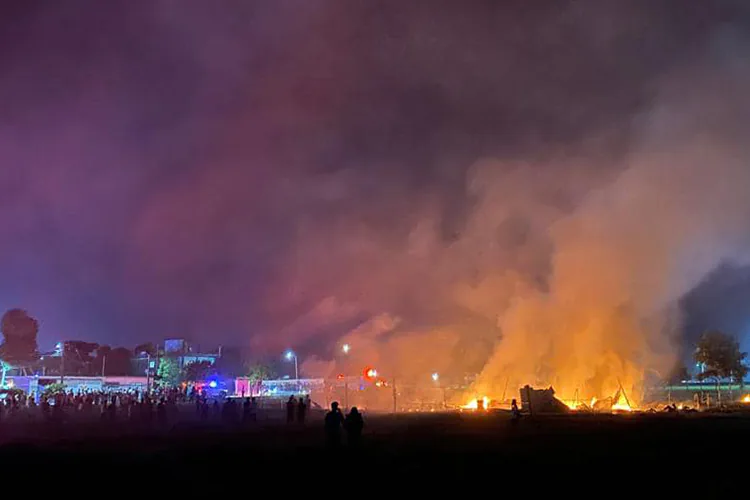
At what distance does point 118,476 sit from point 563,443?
669 inches

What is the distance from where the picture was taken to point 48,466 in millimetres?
17938

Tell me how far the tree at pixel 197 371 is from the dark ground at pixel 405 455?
98.6 metres

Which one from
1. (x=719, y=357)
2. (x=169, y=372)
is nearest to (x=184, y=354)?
(x=169, y=372)

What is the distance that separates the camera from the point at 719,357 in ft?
306

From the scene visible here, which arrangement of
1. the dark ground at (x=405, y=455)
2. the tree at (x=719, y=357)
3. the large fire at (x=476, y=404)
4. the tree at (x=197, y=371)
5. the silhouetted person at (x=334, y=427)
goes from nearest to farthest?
the dark ground at (x=405, y=455) < the silhouetted person at (x=334, y=427) < the large fire at (x=476, y=404) < the tree at (x=719, y=357) < the tree at (x=197, y=371)

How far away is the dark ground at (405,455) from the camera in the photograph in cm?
1569

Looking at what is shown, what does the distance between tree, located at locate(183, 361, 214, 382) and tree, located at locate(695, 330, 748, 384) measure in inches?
3673

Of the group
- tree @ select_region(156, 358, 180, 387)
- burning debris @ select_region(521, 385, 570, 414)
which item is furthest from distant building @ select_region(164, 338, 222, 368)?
burning debris @ select_region(521, 385, 570, 414)

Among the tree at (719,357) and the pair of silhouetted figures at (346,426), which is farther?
the tree at (719,357)

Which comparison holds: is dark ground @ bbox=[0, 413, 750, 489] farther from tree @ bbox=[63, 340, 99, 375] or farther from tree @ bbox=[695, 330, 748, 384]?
tree @ bbox=[63, 340, 99, 375]

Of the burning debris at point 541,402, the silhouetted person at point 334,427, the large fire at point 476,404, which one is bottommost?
the large fire at point 476,404

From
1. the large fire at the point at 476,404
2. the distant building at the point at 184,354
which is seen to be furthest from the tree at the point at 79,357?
the large fire at the point at 476,404

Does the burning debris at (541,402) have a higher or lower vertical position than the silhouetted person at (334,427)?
lower

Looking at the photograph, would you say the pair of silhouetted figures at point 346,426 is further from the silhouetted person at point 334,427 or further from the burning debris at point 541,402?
the burning debris at point 541,402
